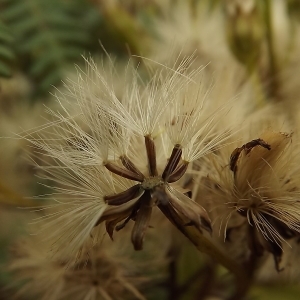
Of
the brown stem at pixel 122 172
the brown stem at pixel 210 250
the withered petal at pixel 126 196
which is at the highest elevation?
the brown stem at pixel 122 172

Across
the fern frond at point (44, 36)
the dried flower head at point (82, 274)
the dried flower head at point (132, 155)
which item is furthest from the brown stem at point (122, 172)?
the fern frond at point (44, 36)

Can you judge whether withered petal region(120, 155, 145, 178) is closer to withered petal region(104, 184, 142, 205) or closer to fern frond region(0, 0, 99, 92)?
withered petal region(104, 184, 142, 205)

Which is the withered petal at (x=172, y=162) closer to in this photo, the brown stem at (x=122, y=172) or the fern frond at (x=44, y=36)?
the brown stem at (x=122, y=172)

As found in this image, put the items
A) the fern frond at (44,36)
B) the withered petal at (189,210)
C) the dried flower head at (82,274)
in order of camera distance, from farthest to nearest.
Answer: the fern frond at (44,36), the dried flower head at (82,274), the withered petal at (189,210)

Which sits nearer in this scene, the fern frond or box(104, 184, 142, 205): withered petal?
box(104, 184, 142, 205): withered petal

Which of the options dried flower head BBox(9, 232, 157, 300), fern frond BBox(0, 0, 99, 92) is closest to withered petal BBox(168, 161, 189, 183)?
dried flower head BBox(9, 232, 157, 300)

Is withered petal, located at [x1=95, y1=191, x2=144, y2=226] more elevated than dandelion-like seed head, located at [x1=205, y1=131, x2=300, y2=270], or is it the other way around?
Answer: withered petal, located at [x1=95, y1=191, x2=144, y2=226]

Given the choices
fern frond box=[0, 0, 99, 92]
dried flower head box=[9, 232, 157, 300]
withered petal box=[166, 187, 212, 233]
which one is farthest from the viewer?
fern frond box=[0, 0, 99, 92]

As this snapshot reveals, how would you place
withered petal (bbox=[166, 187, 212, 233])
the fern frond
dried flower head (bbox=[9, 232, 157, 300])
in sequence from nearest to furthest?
1. withered petal (bbox=[166, 187, 212, 233])
2. dried flower head (bbox=[9, 232, 157, 300])
3. the fern frond

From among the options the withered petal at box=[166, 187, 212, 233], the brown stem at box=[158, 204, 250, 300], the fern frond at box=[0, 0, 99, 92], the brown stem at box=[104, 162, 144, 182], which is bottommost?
the brown stem at box=[158, 204, 250, 300]
